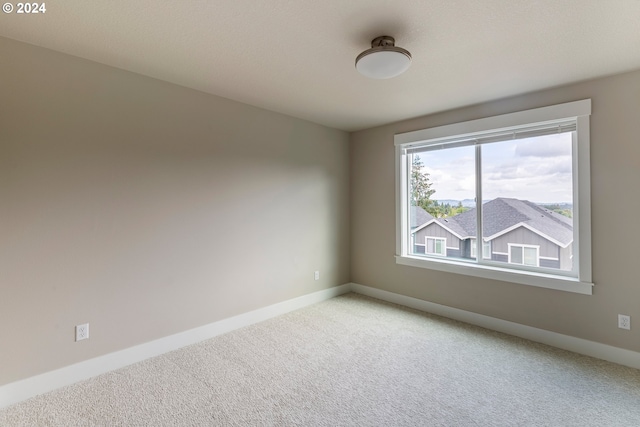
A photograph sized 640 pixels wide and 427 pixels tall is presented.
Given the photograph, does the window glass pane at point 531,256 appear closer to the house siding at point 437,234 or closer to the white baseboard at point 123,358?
the house siding at point 437,234

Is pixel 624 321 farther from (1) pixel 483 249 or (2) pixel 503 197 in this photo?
(2) pixel 503 197

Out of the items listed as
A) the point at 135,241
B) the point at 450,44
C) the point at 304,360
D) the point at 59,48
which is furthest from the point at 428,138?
the point at 59,48

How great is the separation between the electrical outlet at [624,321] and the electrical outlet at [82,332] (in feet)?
14.4

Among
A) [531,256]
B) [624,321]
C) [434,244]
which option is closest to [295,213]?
[434,244]

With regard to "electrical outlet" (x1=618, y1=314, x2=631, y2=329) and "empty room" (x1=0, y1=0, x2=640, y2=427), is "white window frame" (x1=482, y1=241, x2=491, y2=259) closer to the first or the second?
"empty room" (x1=0, y1=0, x2=640, y2=427)

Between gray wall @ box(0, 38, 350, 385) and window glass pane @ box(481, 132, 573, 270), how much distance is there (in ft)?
7.75

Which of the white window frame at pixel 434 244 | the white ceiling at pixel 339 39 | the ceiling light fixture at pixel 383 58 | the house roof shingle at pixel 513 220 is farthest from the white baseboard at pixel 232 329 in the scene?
the ceiling light fixture at pixel 383 58

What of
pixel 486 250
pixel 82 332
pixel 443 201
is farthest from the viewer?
pixel 443 201

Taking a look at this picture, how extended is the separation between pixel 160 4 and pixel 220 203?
181cm

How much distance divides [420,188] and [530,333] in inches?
78.8

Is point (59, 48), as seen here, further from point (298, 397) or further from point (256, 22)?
point (298, 397)

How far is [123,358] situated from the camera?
248cm

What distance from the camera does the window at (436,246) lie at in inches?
149

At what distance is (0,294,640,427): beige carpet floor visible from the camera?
6.16 ft
